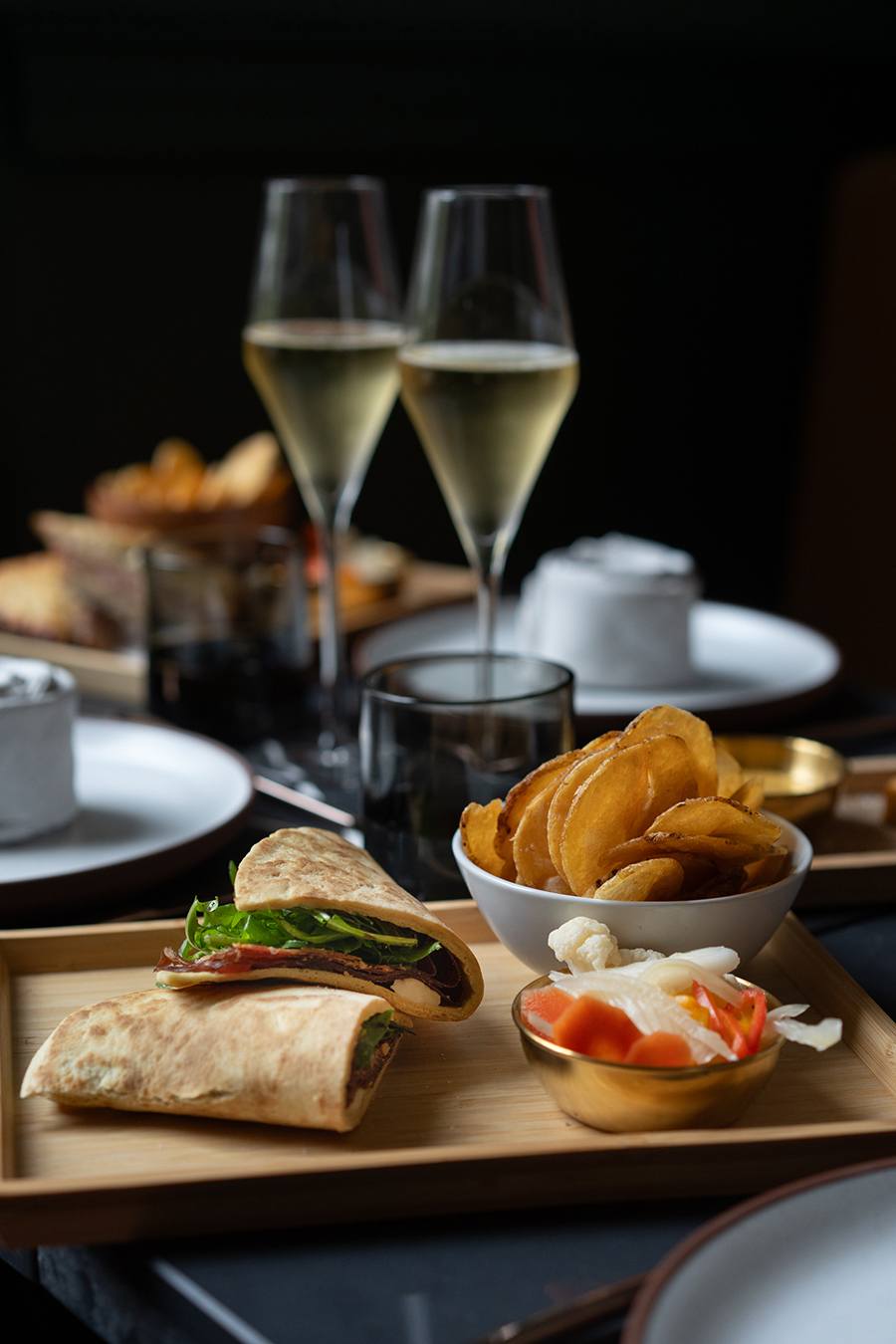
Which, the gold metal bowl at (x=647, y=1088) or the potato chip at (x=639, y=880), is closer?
the gold metal bowl at (x=647, y=1088)

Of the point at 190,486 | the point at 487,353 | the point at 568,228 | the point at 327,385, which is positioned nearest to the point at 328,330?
the point at 327,385

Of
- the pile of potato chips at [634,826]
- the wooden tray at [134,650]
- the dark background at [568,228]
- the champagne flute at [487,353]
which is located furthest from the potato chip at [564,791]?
the dark background at [568,228]

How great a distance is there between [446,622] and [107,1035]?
101cm

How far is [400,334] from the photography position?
4.77 feet

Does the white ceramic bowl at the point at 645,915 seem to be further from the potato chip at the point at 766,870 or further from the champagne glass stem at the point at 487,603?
the champagne glass stem at the point at 487,603

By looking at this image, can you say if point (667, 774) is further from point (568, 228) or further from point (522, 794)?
point (568, 228)

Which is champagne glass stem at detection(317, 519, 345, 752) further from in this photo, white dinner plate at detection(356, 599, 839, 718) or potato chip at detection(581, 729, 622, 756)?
potato chip at detection(581, 729, 622, 756)

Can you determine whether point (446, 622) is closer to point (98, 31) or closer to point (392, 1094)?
point (392, 1094)

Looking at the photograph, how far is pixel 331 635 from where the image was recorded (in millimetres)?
1496

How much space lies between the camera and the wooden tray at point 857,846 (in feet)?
3.56

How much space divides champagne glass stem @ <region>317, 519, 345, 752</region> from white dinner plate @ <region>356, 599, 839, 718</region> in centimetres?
8

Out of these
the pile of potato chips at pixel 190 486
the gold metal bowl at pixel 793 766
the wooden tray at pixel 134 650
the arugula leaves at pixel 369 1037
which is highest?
the pile of potato chips at pixel 190 486

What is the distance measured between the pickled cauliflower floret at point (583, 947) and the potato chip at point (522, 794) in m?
0.10

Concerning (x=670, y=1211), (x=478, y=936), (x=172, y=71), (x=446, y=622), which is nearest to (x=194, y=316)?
(x=172, y=71)
